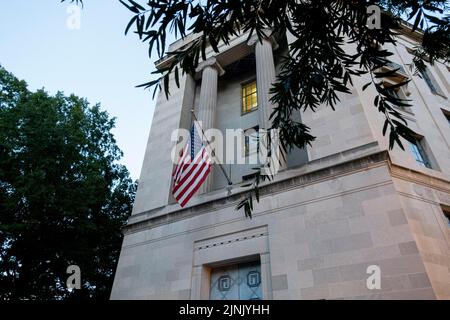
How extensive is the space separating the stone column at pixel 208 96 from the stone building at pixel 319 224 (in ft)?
1.57

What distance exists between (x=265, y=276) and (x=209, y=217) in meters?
3.21

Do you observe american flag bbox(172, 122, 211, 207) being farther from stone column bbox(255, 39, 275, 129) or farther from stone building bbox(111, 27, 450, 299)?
stone column bbox(255, 39, 275, 129)

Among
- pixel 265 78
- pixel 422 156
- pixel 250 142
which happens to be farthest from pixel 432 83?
pixel 250 142

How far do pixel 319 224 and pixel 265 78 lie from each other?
8.23 meters

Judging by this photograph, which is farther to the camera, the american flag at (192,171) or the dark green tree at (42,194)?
A: the dark green tree at (42,194)

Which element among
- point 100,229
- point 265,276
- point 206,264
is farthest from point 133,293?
point 100,229

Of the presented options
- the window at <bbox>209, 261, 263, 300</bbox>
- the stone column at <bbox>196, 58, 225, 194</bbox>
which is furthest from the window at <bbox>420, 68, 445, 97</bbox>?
the window at <bbox>209, 261, 263, 300</bbox>

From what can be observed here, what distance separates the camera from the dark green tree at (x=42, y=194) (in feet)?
53.2

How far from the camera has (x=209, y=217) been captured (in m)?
11.5

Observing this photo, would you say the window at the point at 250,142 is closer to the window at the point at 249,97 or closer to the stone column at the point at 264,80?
the stone column at the point at 264,80

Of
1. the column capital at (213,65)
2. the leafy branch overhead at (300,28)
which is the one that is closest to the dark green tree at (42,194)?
the column capital at (213,65)

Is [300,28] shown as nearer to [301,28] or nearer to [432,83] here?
[301,28]
